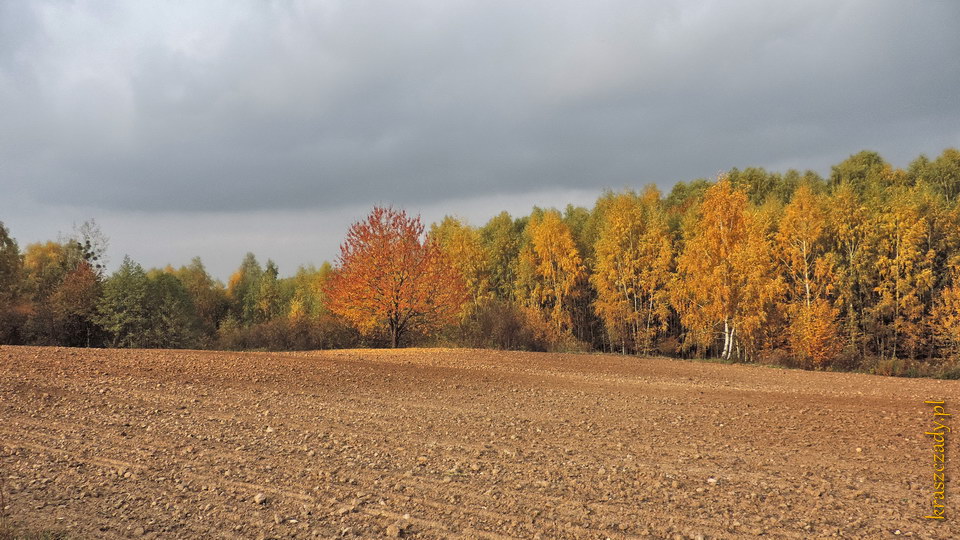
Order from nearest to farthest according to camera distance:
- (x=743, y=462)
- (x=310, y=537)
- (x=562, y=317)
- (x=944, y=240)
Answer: (x=310, y=537) < (x=743, y=462) < (x=944, y=240) < (x=562, y=317)

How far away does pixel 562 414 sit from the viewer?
38.1 ft

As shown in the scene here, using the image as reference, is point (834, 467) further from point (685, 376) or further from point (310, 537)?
point (685, 376)

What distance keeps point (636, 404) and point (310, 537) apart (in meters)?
8.98

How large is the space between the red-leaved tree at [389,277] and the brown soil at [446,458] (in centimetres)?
1120

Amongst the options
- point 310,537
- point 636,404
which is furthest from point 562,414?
point 310,537

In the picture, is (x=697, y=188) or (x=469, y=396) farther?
(x=697, y=188)

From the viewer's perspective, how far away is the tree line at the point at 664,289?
89.1 feet

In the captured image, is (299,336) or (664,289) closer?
(299,336)

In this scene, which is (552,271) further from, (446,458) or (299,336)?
(446,458)

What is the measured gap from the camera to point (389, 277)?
26906 millimetres

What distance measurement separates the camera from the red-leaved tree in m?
26.6

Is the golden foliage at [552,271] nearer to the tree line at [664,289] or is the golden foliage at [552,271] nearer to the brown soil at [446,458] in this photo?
the tree line at [664,289]

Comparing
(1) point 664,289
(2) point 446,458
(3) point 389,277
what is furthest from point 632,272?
(2) point 446,458

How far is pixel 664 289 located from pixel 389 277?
1863 cm
